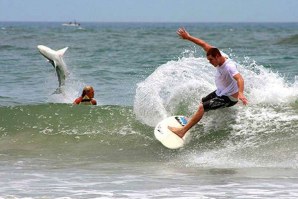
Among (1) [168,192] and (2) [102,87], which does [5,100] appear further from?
(1) [168,192]

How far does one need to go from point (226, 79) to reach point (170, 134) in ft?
3.85

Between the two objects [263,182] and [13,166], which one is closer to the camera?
[263,182]

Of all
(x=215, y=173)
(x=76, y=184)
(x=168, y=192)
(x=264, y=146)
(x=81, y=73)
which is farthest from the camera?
(x=81, y=73)

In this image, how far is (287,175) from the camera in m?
8.34

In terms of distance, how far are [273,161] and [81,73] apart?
14927 mm

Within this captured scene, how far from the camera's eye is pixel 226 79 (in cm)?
975

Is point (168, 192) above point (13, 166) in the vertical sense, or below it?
below

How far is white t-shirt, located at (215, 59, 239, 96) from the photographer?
379 inches

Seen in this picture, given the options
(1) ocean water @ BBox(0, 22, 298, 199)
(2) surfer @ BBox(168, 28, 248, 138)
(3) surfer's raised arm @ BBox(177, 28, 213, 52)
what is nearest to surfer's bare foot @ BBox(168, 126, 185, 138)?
(2) surfer @ BBox(168, 28, 248, 138)

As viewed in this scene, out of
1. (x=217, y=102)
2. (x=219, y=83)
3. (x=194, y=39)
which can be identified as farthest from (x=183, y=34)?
(x=217, y=102)

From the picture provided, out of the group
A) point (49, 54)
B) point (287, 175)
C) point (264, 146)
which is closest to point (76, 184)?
point (287, 175)

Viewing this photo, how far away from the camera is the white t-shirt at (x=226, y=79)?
963 cm

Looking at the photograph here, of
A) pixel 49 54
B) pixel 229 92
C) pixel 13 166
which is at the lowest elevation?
pixel 13 166

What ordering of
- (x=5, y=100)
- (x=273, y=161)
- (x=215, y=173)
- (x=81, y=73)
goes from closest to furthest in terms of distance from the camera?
(x=215, y=173) < (x=273, y=161) < (x=5, y=100) < (x=81, y=73)
